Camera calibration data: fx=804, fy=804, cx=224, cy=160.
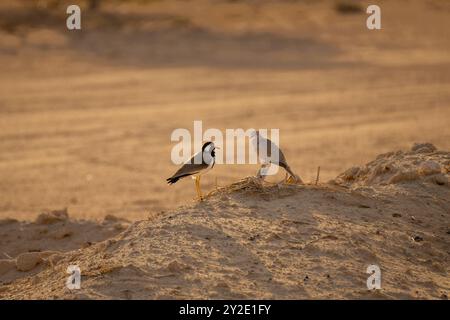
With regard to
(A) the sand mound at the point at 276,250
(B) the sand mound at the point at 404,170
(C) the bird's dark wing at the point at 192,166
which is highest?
(C) the bird's dark wing at the point at 192,166

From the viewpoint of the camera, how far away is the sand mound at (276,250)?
16.7 ft

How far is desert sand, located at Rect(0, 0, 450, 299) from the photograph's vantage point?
17.8ft

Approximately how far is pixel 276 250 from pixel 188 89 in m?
14.2

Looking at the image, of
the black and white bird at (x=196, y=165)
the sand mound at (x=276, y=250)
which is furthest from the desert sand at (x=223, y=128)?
the black and white bird at (x=196, y=165)

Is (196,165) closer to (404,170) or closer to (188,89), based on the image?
(404,170)

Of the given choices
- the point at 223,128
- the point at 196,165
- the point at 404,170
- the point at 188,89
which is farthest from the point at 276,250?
the point at 188,89

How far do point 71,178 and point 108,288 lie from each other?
727 centimetres

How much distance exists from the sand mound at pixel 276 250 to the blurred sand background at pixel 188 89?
384cm

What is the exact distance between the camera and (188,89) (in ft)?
64.0

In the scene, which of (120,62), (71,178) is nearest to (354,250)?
(71,178)

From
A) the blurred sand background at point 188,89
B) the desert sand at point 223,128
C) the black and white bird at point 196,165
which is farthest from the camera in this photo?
the blurred sand background at point 188,89

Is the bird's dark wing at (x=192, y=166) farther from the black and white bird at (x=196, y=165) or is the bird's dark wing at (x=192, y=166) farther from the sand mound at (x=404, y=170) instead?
the sand mound at (x=404, y=170)

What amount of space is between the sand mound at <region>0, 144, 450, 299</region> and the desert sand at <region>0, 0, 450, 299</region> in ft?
0.05

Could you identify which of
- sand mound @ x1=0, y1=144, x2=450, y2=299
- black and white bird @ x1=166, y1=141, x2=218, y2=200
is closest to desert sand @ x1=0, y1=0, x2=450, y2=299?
sand mound @ x1=0, y1=144, x2=450, y2=299
